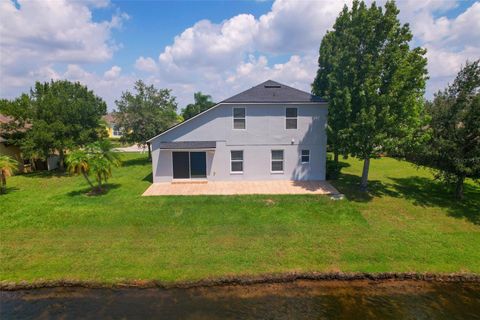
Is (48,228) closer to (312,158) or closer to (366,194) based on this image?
(312,158)

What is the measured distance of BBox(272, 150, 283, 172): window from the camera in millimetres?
18625

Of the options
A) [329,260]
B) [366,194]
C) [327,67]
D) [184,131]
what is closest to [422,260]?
[329,260]

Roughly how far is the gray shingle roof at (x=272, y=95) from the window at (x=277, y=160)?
350 cm

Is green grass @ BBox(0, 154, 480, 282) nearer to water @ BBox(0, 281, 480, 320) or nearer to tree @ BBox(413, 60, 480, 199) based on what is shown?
water @ BBox(0, 281, 480, 320)

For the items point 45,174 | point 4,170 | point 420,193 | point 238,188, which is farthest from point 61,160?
point 420,193

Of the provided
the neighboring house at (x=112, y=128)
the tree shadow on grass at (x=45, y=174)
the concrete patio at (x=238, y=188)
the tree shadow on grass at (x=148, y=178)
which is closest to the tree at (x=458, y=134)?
the concrete patio at (x=238, y=188)

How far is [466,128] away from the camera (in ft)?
45.9

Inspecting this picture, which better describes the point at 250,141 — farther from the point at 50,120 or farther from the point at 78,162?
the point at 50,120

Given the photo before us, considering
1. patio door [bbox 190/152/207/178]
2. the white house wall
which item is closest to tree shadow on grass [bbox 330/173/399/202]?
the white house wall

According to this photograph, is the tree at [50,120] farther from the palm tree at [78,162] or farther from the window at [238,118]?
the window at [238,118]

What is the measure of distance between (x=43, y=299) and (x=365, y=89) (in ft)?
53.1

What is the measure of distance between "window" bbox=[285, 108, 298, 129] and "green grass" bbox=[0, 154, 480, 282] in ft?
17.8

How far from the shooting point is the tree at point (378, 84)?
45.8 ft

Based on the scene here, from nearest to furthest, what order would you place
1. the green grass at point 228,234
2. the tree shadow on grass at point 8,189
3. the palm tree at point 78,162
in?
the green grass at point 228,234 < the palm tree at point 78,162 < the tree shadow on grass at point 8,189
